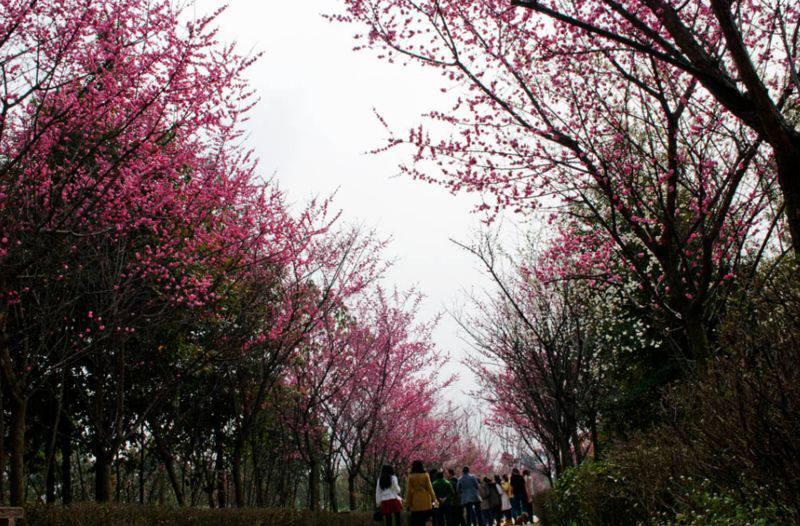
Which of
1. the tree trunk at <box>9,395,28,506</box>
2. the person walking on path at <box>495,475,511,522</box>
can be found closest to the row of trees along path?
the tree trunk at <box>9,395,28,506</box>

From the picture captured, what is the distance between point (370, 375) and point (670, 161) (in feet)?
48.1

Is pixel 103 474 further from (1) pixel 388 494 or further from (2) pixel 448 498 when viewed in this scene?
(2) pixel 448 498

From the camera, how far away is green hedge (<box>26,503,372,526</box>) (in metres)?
6.55

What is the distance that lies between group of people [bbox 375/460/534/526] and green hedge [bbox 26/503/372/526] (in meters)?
1.59

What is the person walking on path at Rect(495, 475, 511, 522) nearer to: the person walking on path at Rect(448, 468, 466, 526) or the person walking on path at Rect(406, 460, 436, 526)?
the person walking on path at Rect(448, 468, 466, 526)

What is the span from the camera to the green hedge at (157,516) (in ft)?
21.5

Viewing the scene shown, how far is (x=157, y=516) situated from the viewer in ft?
26.3

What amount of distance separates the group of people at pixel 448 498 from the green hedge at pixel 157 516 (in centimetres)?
159

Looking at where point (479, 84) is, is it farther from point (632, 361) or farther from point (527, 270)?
point (632, 361)

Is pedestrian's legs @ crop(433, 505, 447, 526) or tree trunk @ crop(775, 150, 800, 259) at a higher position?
tree trunk @ crop(775, 150, 800, 259)

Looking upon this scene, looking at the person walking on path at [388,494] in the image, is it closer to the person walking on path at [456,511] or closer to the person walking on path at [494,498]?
the person walking on path at [456,511]

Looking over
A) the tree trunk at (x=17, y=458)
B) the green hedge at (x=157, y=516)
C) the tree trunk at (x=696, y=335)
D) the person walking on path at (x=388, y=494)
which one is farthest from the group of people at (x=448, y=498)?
the tree trunk at (x=696, y=335)

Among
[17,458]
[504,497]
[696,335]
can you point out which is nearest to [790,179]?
[696,335]

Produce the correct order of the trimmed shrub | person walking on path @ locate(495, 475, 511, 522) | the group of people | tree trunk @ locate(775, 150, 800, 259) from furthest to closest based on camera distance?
1. person walking on path @ locate(495, 475, 511, 522)
2. the group of people
3. the trimmed shrub
4. tree trunk @ locate(775, 150, 800, 259)
